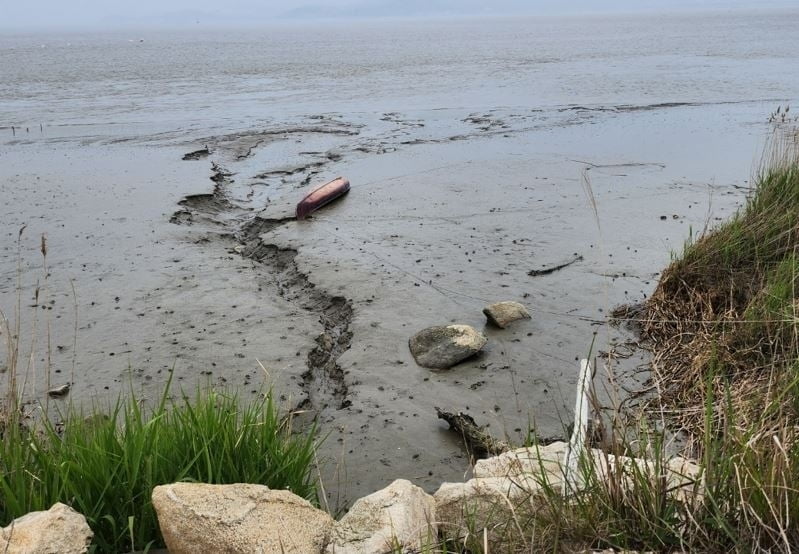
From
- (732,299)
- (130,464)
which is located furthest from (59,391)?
(732,299)

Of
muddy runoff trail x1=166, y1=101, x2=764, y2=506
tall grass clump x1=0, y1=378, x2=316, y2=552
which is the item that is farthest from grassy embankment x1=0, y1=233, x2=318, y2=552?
muddy runoff trail x1=166, y1=101, x2=764, y2=506

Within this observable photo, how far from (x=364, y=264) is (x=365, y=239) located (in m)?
0.97

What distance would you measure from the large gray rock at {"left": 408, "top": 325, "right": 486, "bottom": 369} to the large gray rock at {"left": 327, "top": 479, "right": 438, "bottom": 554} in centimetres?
264

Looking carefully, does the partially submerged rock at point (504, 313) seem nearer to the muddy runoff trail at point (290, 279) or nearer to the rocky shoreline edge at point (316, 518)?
the muddy runoff trail at point (290, 279)

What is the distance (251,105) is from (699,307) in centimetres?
1793

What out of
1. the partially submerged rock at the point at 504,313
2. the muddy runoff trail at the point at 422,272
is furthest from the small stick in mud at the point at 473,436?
the partially submerged rock at the point at 504,313

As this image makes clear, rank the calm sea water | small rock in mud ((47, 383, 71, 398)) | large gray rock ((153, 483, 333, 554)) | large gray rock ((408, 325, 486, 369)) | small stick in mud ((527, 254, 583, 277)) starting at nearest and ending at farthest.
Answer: large gray rock ((153, 483, 333, 554)) → small rock in mud ((47, 383, 71, 398)) → large gray rock ((408, 325, 486, 369)) → small stick in mud ((527, 254, 583, 277)) → the calm sea water

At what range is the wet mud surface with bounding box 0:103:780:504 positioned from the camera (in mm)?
5523

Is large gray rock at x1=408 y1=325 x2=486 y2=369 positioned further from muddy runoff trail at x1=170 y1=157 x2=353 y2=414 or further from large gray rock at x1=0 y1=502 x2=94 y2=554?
large gray rock at x1=0 y1=502 x2=94 y2=554

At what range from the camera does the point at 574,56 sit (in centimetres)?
3959

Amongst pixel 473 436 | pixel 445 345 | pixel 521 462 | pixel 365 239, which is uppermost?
pixel 521 462

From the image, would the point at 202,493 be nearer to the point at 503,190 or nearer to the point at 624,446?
the point at 624,446

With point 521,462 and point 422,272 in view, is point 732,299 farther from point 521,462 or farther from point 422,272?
point 422,272

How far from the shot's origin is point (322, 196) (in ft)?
33.7
